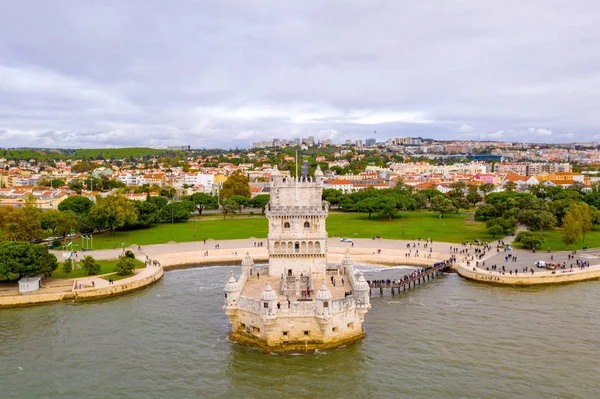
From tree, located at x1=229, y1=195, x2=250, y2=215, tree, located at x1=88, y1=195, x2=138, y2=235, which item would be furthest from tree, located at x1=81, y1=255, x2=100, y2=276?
tree, located at x1=229, y1=195, x2=250, y2=215

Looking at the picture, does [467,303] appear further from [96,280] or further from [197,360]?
[96,280]

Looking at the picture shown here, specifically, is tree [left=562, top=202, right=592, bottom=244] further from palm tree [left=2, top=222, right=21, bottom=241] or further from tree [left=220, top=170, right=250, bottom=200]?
tree [left=220, top=170, right=250, bottom=200]

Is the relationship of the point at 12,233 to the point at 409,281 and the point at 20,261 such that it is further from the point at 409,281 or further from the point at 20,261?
the point at 409,281

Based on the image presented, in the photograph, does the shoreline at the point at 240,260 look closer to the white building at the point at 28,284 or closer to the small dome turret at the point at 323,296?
the white building at the point at 28,284

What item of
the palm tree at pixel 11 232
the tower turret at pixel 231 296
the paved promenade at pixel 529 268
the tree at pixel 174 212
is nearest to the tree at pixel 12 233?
the palm tree at pixel 11 232

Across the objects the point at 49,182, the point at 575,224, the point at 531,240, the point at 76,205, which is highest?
the point at 49,182

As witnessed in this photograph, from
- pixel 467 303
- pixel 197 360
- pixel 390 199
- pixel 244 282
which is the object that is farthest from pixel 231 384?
pixel 390 199

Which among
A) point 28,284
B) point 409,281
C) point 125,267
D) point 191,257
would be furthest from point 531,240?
point 28,284
